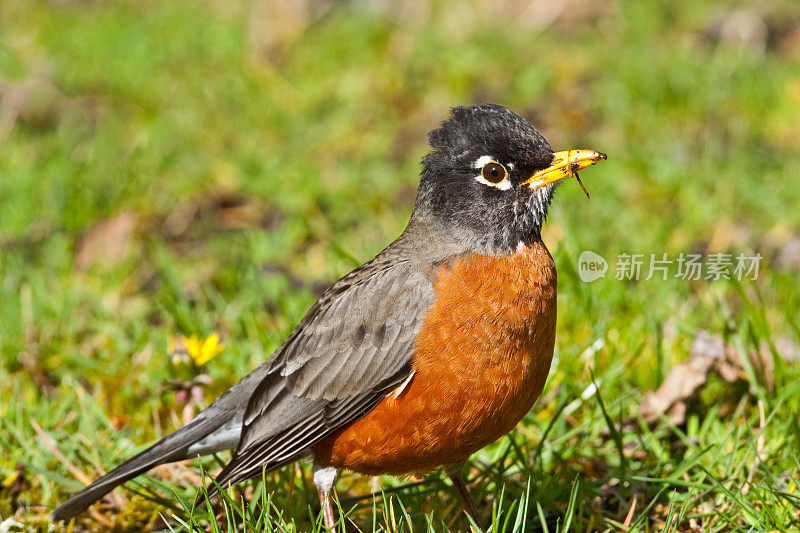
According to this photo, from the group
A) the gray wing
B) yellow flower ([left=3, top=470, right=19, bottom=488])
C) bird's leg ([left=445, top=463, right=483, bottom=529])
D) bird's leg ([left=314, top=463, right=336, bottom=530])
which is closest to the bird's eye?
Result: the gray wing

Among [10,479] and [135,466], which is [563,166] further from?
[10,479]

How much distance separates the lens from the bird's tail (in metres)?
3.51

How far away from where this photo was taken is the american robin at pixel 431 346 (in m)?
3.33

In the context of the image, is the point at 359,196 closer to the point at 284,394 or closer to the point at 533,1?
the point at 284,394

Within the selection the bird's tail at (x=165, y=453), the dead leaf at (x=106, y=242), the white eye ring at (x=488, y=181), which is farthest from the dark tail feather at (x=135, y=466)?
the dead leaf at (x=106, y=242)

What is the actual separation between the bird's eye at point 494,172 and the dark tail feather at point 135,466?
148cm

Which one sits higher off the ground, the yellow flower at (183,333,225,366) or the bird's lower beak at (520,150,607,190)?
the bird's lower beak at (520,150,607,190)

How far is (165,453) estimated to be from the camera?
3.60 m

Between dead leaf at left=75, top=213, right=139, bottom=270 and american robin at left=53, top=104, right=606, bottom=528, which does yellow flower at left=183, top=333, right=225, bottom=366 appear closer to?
american robin at left=53, top=104, right=606, bottom=528

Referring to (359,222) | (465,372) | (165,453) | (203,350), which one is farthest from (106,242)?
(465,372)

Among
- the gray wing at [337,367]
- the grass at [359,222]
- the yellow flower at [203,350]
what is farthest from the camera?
the yellow flower at [203,350]

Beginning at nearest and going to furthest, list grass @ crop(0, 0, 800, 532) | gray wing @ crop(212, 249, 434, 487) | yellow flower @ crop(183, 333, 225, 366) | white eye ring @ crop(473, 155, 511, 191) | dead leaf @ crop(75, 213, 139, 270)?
gray wing @ crop(212, 249, 434, 487) → white eye ring @ crop(473, 155, 511, 191) → grass @ crop(0, 0, 800, 532) → yellow flower @ crop(183, 333, 225, 366) → dead leaf @ crop(75, 213, 139, 270)

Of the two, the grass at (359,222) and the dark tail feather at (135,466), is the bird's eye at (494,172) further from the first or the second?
the dark tail feather at (135,466)

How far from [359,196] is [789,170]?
2.92 metres
